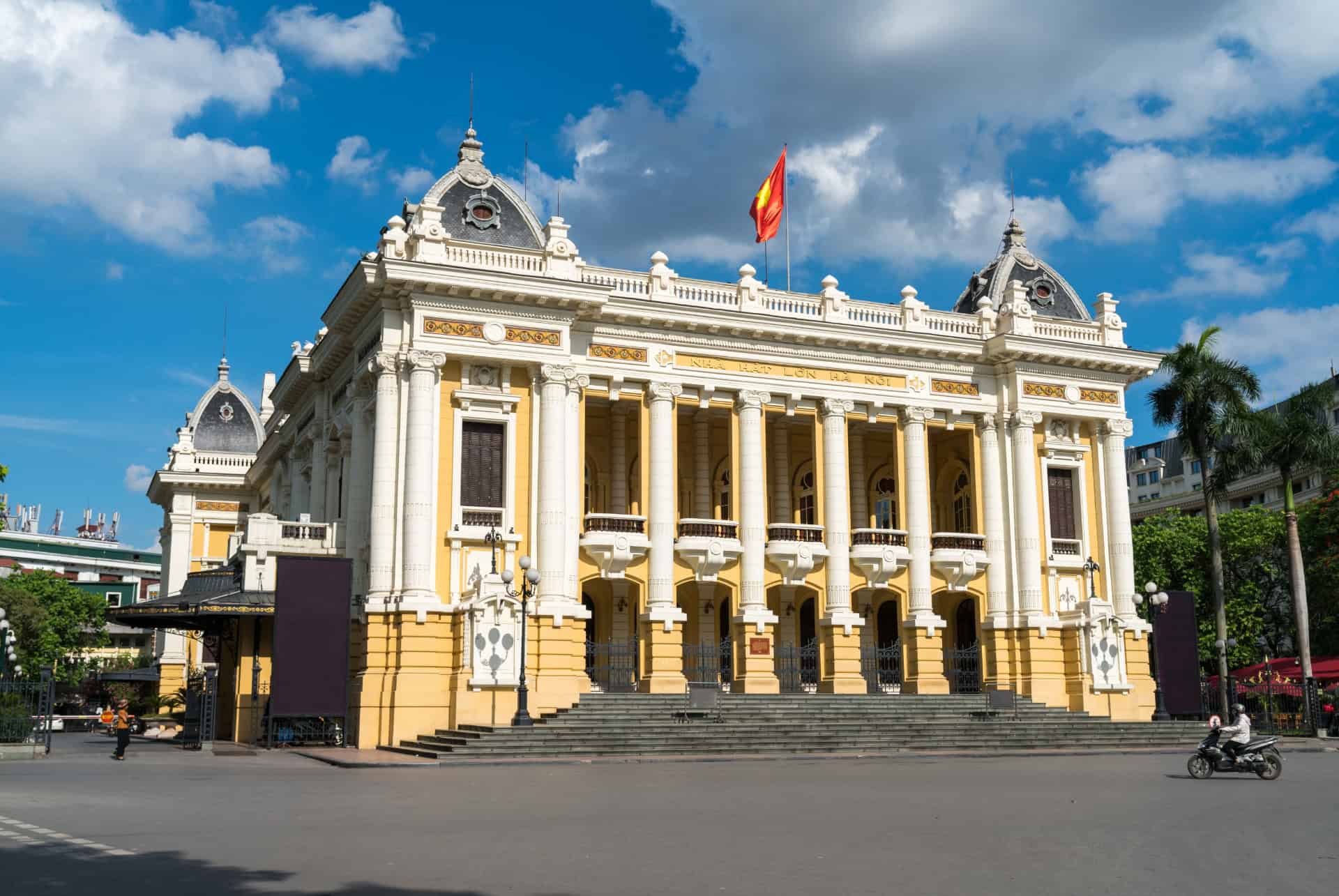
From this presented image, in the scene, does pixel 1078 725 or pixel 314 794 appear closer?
pixel 314 794

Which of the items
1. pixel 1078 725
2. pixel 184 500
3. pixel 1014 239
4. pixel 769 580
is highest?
pixel 1014 239

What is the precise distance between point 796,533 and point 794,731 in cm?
917

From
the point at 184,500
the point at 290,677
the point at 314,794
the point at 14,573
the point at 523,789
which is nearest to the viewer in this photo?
the point at 314,794

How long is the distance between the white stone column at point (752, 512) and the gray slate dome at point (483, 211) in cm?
812

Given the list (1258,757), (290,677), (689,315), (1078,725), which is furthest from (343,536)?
(1258,757)

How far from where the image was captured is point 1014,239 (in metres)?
46.1

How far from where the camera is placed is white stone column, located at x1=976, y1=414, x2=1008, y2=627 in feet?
133

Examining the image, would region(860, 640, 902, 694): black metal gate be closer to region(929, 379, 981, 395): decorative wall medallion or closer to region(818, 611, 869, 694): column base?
region(818, 611, 869, 694): column base

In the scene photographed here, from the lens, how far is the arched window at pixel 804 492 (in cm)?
4409

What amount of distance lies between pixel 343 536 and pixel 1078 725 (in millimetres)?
21504

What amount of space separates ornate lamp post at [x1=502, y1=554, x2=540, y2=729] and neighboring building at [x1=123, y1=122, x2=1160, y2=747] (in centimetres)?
70

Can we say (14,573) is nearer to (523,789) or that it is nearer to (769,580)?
(769,580)

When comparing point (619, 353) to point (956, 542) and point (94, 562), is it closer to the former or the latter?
point (956, 542)

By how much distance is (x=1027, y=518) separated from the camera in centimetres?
4047
